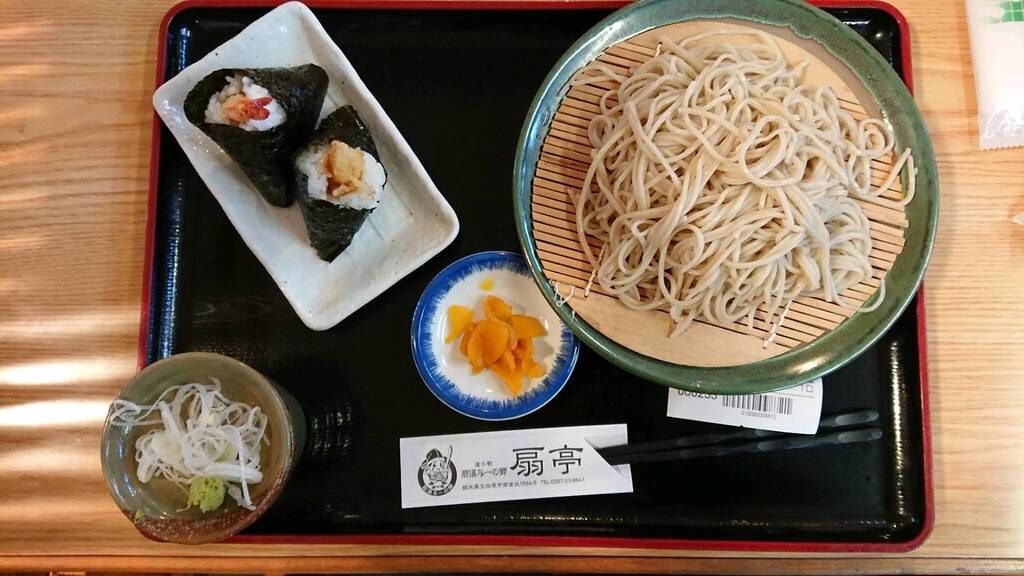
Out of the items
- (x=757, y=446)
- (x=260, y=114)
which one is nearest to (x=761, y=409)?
(x=757, y=446)

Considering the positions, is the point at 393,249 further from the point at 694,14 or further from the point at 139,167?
the point at 694,14

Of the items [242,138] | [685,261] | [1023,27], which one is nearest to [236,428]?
[242,138]

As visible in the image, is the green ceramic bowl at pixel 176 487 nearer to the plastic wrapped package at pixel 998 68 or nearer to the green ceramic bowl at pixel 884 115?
the green ceramic bowl at pixel 884 115

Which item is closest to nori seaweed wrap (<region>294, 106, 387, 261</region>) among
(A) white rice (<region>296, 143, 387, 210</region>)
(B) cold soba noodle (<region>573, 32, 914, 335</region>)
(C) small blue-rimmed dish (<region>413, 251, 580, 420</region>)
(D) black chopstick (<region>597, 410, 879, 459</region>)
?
(A) white rice (<region>296, 143, 387, 210</region>)

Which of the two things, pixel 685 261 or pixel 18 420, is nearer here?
pixel 685 261

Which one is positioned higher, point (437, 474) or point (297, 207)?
point (297, 207)

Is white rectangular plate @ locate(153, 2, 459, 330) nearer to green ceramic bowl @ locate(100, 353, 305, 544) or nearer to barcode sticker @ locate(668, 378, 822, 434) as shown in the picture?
green ceramic bowl @ locate(100, 353, 305, 544)

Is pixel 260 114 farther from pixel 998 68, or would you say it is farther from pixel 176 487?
pixel 998 68
